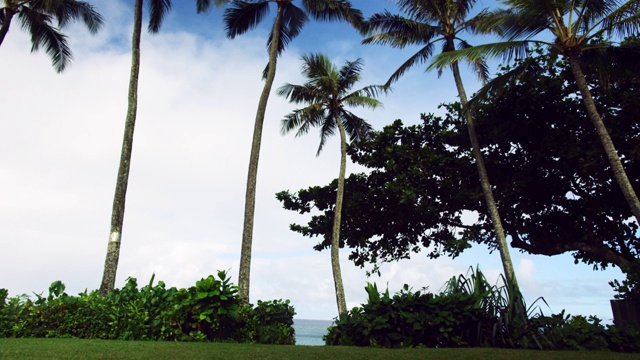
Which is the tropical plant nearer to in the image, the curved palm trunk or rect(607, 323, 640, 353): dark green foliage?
the curved palm trunk

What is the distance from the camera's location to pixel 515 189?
16.2 meters

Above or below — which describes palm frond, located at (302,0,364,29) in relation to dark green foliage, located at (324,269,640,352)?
above

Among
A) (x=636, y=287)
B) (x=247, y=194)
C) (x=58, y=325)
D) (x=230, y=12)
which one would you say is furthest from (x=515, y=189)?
(x=58, y=325)

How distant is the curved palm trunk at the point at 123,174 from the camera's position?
1197cm

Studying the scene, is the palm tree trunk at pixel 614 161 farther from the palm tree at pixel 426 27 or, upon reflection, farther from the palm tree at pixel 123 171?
the palm tree at pixel 123 171

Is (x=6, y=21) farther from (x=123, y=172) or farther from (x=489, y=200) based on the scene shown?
(x=489, y=200)

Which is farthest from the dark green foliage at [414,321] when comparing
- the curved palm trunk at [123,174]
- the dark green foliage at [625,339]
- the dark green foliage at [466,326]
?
the curved palm trunk at [123,174]

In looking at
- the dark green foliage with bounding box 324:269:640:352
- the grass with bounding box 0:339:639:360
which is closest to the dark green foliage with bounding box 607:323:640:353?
the dark green foliage with bounding box 324:269:640:352

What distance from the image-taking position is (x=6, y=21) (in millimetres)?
17016

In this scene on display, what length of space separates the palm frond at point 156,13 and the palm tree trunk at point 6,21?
4.98m

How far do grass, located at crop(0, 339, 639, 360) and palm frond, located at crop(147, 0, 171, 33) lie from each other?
43.3 feet

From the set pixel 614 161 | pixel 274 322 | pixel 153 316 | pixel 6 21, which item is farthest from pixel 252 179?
pixel 6 21

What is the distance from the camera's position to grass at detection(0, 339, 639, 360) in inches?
244

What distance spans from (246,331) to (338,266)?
10927 mm
